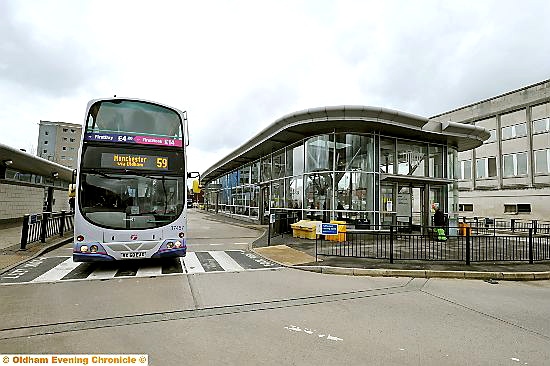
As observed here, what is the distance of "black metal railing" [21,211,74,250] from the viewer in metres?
11.5

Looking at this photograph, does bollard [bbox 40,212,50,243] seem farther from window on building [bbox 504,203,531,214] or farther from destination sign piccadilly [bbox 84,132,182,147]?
window on building [bbox 504,203,531,214]

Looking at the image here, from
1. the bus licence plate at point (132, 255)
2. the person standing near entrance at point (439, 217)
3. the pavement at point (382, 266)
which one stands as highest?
the person standing near entrance at point (439, 217)

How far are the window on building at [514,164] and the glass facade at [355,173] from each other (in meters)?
15.6

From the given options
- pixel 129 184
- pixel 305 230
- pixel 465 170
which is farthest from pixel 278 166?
pixel 465 170

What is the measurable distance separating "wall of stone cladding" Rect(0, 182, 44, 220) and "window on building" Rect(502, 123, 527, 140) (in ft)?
134

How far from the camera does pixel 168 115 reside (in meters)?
9.16

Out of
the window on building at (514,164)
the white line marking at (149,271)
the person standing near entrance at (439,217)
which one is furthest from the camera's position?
the window on building at (514,164)

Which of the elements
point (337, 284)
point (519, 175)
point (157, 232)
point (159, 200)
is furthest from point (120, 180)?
point (519, 175)

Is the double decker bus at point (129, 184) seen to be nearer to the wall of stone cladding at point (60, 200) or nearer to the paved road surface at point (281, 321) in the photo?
the paved road surface at point (281, 321)

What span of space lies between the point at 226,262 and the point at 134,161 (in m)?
4.07

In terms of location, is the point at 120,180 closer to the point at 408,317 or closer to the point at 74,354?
the point at 74,354

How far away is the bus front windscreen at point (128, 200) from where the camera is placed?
8109 mm

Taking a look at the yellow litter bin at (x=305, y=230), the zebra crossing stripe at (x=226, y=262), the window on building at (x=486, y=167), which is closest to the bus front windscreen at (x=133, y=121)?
the zebra crossing stripe at (x=226, y=262)

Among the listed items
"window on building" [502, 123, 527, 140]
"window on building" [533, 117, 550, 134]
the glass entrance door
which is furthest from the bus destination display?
"window on building" [502, 123, 527, 140]
